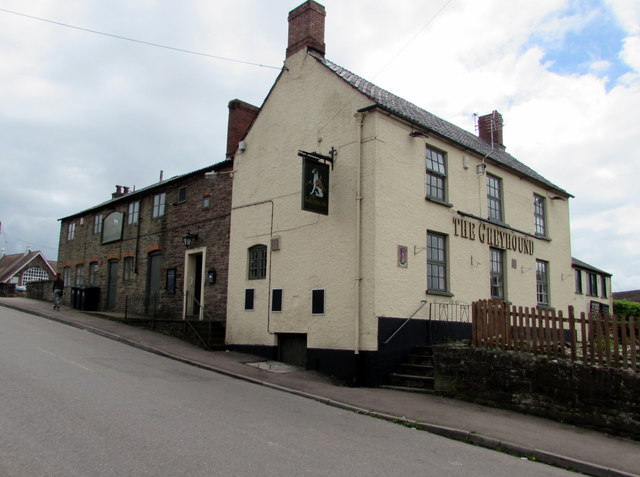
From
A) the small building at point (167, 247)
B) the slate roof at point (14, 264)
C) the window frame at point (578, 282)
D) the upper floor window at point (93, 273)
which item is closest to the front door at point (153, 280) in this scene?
the small building at point (167, 247)

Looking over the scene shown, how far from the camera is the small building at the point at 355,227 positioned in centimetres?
1262

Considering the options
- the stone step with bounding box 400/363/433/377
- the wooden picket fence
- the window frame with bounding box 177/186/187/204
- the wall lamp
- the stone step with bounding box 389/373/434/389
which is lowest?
the stone step with bounding box 389/373/434/389

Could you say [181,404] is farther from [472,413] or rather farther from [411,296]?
[411,296]

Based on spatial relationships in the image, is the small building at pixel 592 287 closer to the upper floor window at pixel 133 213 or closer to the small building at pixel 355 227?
the small building at pixel 355 227

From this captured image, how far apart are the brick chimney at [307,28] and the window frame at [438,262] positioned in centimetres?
649

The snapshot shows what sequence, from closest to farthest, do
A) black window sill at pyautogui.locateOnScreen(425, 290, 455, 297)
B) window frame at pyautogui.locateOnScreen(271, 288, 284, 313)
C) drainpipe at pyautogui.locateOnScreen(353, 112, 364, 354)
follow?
drainpipe at pyautogui.locateOnScreen(353, 112, 364, 354)
black window sill at pyautogui.locateOnScreen(425, 290, 455, 297)
window frame at pyautogui.locateOnScreen(271, 288, 284, 313)

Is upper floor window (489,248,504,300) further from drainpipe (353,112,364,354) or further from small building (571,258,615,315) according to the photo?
small building (571,258,615,315)

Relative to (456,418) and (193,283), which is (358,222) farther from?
(193,283)

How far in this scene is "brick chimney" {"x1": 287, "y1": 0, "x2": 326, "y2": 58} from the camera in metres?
15.4

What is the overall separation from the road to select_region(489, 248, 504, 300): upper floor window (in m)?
8.15

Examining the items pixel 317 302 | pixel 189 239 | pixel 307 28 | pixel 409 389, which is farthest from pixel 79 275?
pixel 409 389

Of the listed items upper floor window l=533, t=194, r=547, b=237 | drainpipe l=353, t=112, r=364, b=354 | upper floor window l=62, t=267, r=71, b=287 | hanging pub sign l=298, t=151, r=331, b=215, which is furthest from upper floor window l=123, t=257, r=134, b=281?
upper floor window l=533, t=194, r=547, b=237

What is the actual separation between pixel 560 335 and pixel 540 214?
10238mm

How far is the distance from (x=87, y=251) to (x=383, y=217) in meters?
19.5
